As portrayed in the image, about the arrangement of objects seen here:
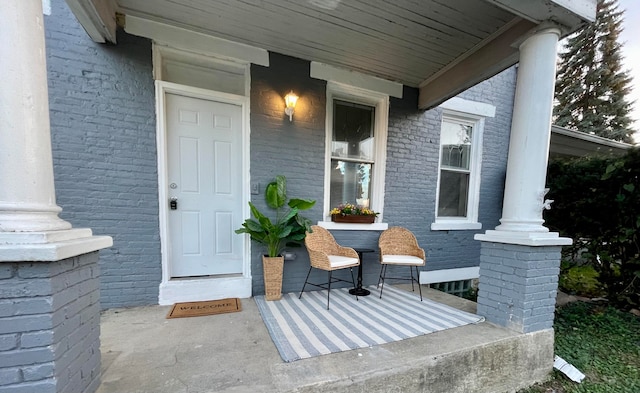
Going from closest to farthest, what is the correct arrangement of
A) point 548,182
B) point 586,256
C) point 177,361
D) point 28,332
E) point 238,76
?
point 28,332 → point 177,361 → point 238,76 → point 586,256 → point 548,182

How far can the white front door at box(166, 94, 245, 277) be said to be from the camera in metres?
2.59

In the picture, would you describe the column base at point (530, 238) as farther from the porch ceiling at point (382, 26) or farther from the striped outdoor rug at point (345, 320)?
the porch ceiling at point (382, 26)

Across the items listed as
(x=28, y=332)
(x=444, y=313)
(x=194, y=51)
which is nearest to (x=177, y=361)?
(x=28, y=332)

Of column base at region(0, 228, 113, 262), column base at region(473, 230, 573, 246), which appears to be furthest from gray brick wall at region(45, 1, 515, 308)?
column base at region(473, 230, 573, 246)

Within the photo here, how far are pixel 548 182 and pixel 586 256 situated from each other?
1132 millimetres

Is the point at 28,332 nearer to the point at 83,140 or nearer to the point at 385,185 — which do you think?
the point at 83,140

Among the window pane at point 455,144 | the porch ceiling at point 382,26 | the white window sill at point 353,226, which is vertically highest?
the porch ceiling at point 382,26

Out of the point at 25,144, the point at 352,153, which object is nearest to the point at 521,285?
the point at 352,153

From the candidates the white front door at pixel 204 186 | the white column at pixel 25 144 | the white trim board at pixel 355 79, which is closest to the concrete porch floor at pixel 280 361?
the white front door at pixel 204 186

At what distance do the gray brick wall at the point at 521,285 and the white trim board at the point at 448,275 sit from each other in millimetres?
1493

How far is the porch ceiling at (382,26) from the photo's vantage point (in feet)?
6.80

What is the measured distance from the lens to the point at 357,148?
3.40 metres

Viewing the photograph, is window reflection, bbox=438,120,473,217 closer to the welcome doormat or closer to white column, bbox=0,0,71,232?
the welcome doormat

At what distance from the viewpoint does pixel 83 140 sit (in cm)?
→ 222
